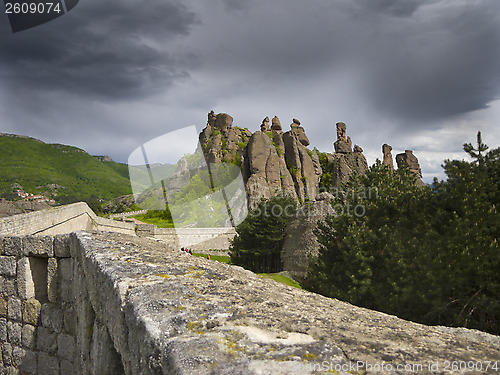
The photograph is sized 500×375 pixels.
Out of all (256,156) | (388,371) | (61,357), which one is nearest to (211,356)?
(388,371)

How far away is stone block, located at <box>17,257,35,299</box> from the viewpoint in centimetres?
450

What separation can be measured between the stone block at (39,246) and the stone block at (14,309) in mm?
736

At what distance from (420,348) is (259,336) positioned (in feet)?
2.26

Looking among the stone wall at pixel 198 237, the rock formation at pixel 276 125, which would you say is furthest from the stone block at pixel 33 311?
the rock formation at pixel 276 125

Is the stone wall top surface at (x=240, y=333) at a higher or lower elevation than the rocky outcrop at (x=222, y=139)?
lower

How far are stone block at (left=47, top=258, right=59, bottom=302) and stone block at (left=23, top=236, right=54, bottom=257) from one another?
126mm

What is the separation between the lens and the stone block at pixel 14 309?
15.1ft

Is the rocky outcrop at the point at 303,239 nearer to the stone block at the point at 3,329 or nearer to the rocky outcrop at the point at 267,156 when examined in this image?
the stone block at the point at 3,329

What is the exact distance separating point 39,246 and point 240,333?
13.7 feet

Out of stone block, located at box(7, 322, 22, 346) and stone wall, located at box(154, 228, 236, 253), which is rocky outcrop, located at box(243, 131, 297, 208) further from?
stone block, located at box(7, 322, 22, 346)

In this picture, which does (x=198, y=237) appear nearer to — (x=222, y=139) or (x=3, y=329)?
(x=222, y=139)

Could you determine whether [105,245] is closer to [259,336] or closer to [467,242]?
[259,336]

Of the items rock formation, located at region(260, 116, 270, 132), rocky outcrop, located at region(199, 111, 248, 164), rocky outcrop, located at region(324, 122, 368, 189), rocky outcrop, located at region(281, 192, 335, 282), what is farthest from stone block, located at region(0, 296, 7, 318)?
A: rock formation, located at region(260, 116, 270, 132)

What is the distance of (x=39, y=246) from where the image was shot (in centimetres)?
446
